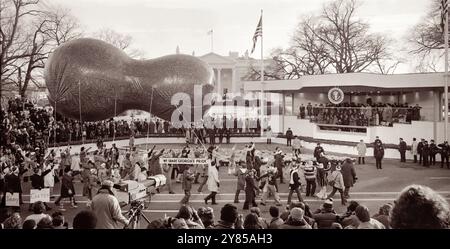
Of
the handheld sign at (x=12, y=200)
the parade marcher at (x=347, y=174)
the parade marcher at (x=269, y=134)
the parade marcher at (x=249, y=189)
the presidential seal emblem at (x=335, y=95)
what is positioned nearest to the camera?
the handheld sign at (x=12, y=200)

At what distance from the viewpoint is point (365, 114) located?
18.2 metres

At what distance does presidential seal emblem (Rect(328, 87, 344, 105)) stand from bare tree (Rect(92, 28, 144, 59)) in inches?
406

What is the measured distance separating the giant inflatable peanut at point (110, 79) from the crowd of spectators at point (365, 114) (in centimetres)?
640

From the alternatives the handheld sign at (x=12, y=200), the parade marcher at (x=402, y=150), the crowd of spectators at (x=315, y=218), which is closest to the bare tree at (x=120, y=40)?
the handheld sign at (x=12, y=200)

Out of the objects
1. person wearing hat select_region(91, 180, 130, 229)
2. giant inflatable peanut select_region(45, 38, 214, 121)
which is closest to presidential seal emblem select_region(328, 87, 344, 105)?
giant inflatable peanut select_region(45, 38, 214, 121)

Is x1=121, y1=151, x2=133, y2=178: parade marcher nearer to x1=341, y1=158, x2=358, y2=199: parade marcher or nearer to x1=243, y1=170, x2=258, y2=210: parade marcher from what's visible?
x1=243, y1=170, x2=258, y2=210: parade marcher

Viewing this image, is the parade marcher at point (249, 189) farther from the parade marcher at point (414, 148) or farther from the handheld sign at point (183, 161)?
the parade marcher at point (414, 148)

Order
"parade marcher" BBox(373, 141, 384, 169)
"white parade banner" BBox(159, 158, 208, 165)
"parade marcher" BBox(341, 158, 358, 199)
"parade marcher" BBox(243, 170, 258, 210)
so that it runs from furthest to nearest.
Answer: "parade marcher" BBox(373, 141, 384, 169), "white parade banner" BBox(159, 158, 208, 165), "parade marcher" BBox(341, 158, 358, 199), "parade marcher" BBox(243, 170, 258, 210)

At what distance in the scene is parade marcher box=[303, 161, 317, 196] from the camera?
11750mm

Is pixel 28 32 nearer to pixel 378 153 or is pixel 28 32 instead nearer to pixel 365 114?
pixel 378 153

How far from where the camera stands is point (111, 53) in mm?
13922

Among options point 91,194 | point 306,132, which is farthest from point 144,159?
point 306,132

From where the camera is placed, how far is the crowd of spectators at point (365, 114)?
54.2 feet
